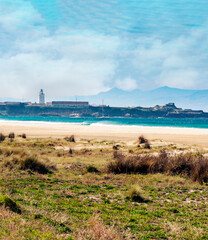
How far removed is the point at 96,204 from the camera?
8.85 meters

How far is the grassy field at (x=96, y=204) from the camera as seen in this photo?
20.7 ft

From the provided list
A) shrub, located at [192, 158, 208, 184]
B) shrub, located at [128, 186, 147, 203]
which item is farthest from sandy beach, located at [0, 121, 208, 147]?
shrub, located at [128, 186, 147, 203]

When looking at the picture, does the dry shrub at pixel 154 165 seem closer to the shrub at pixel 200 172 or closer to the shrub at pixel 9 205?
the shrub at pixel 200 172

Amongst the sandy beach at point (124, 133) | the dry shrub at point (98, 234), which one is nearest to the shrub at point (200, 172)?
the dry shrub at point (98, 234)

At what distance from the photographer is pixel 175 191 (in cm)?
1102

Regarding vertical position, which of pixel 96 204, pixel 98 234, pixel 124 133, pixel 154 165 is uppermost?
pixel 98 234

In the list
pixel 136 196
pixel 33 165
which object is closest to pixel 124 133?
pixel 33 165

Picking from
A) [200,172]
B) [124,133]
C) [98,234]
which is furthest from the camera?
[124,133]

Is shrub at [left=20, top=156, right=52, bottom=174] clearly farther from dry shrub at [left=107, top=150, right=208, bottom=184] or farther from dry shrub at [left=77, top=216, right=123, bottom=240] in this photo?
dry shrub at [left=77, top=216, right=123, bottom=240]

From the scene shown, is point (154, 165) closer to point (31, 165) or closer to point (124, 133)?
point (31, 165)

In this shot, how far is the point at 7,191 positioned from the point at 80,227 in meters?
4.66

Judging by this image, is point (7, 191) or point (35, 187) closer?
point (7, 191)

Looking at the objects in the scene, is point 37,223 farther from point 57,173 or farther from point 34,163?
point 34,163

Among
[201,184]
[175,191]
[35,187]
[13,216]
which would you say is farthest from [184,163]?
[13,216]
